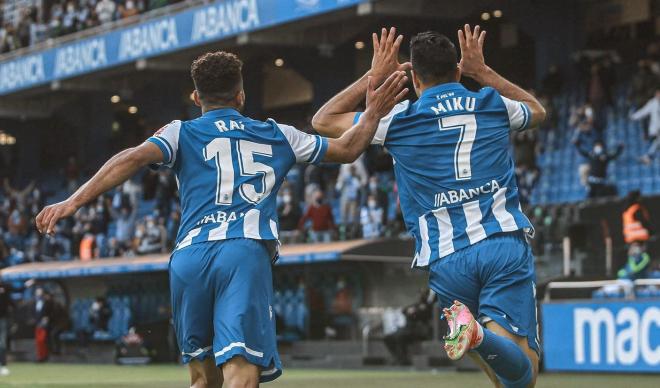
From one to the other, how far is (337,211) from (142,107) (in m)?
14.6

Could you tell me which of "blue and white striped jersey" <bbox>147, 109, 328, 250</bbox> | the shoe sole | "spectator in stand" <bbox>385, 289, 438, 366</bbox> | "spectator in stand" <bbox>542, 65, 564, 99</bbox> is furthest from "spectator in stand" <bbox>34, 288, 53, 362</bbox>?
the shoe sole

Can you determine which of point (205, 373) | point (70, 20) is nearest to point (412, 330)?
point (205, 373)

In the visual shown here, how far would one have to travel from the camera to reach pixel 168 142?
6969 mm

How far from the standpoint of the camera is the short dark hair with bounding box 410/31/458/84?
732cm

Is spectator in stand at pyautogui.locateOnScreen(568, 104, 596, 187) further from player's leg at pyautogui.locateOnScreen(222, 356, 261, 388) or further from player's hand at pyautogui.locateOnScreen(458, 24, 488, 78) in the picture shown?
player's leg at pyautogui.locateOnScreen(222, 356, 261, 388)

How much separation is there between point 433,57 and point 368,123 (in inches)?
20.2

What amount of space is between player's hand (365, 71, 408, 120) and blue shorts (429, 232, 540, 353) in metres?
0.90

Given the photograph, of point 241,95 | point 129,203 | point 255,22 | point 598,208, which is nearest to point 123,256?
point 129,203

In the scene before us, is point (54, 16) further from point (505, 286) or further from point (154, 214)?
point (505, 286)

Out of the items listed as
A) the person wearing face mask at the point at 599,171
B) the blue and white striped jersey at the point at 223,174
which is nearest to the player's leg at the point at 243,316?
the blue and white striped jersey at the point at 223,174

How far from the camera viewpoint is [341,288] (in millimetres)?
28891

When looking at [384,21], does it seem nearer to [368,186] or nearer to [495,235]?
[368,186]

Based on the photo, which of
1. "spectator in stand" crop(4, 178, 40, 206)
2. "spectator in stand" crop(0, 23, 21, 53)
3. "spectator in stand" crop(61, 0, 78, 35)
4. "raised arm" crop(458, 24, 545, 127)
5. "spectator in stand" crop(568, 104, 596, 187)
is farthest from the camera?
"spectator in stand" crop(4, 178, 40, 206)

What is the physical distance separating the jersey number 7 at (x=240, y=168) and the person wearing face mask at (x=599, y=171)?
17.3 meters
